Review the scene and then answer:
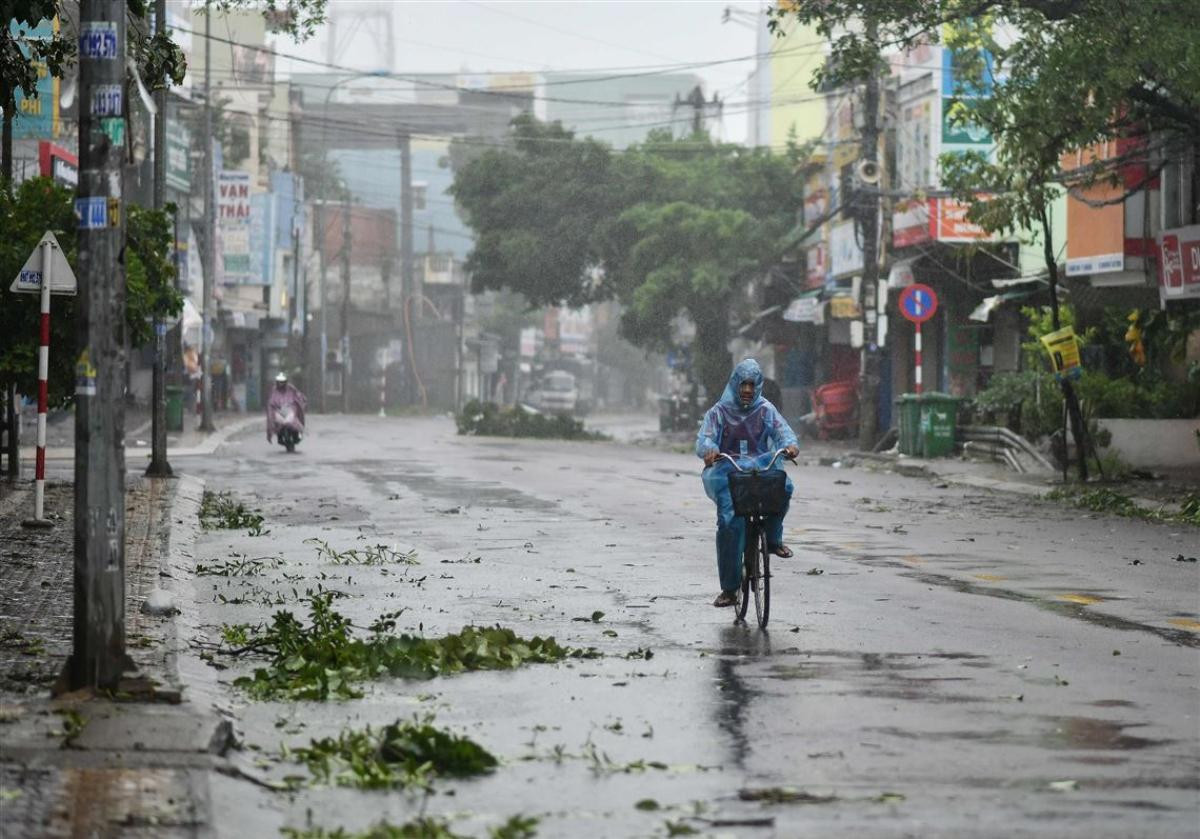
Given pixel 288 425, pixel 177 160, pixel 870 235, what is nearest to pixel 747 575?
pixel 288 425

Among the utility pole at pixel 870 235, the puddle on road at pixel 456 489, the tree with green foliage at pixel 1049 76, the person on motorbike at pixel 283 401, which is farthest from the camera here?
the person on motorbike at pixel 283 401

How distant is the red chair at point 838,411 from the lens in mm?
47750

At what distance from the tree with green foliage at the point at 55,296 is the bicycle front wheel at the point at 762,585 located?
36.9ft

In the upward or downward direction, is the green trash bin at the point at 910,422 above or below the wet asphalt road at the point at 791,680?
above

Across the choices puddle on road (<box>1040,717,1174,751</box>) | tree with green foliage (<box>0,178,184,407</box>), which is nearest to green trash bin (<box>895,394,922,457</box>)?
tree with green foliage (<box>0,178,184,407</box>)

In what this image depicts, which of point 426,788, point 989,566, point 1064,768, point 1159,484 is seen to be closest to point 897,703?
point 1064,768

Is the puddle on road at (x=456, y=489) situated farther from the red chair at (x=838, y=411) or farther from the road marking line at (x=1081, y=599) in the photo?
the red chair at (x=838, y=411)

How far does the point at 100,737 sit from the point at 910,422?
30735mm

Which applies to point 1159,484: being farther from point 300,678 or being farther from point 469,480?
point 300,678

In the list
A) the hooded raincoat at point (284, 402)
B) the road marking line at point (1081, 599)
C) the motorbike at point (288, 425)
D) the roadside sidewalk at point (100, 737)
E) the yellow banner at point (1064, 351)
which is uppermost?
the yellow banner at point (1064, 351)

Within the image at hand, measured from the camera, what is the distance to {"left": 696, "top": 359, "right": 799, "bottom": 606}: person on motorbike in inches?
485

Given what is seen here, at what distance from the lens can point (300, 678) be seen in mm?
9461

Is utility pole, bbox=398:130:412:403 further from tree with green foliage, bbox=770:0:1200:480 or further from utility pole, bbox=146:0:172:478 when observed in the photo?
tree with green foliage, bbox=770:0:1200:480

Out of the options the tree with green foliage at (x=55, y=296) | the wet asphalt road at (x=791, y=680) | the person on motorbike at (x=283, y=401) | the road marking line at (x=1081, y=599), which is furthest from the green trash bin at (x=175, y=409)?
the road marking line at (x=1081, y=599)
